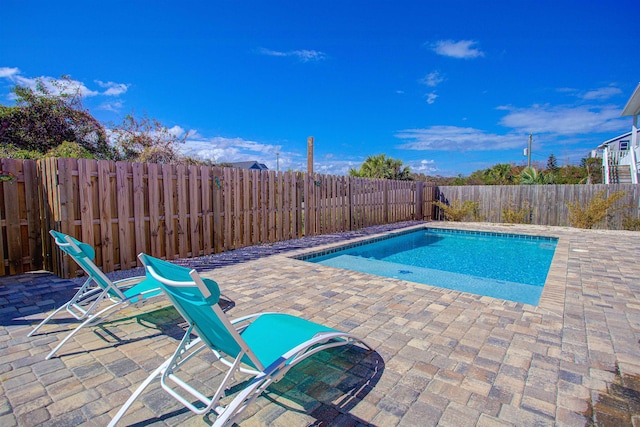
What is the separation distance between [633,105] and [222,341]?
22.6 m

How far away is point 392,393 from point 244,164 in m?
32.2

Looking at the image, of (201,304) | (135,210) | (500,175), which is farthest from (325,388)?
(500,175)

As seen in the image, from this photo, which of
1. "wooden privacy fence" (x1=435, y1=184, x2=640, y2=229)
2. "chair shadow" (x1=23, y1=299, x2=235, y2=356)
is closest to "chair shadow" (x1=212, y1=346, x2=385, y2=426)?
"chair shadow" (x1=23, y1=299, x2=235, y2=356)

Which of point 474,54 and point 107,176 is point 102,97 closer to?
point 107,176

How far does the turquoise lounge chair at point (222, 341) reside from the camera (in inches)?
63.7

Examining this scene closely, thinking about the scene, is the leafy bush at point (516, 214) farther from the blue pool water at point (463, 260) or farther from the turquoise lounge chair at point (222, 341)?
the turquoise lounge chair at point (222, 341)

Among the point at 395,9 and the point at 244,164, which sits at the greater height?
the point at 395,9

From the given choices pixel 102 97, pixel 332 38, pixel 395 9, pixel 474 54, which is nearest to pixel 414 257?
pixel 395 9

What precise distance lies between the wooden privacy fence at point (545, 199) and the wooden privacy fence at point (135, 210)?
10202 millimetres

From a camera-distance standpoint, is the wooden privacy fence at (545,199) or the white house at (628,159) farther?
the white house at (628,159)

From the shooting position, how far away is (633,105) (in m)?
16.1

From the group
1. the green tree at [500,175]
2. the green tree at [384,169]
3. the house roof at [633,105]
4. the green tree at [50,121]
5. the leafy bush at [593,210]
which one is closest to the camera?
the green tree at [50,121]

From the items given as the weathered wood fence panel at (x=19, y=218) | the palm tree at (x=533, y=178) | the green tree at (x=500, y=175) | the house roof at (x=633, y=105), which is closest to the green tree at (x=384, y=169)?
the palm tree at (x=533, y=178)

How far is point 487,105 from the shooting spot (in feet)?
92.7
